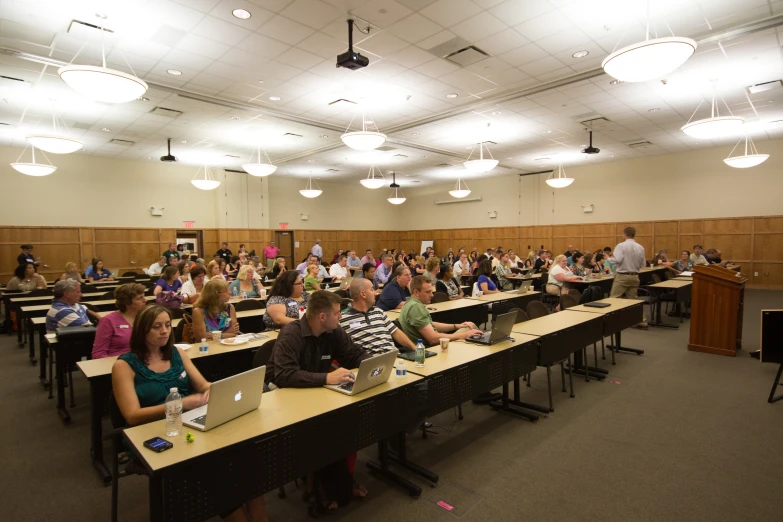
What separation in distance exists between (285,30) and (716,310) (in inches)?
290

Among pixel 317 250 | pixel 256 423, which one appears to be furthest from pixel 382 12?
pixel 317 250

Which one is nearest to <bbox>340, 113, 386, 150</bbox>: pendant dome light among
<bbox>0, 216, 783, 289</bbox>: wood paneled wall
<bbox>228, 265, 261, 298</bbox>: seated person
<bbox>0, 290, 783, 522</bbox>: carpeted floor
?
<bbox>228, 265, 261, 298</bbox>: seated person

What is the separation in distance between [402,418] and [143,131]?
10.4m

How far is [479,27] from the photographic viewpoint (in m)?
5.45

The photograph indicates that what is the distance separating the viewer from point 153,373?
2.55 meters

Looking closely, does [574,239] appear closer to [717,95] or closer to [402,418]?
[717,95]

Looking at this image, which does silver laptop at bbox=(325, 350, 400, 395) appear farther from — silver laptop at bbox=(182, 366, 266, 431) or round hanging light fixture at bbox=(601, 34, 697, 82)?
round hanging light fixture at bbox=(601, 34, 697, 82)

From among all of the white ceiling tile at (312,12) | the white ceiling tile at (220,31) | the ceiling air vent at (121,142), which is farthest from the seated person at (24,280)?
the white ceiling tile at (312,12)

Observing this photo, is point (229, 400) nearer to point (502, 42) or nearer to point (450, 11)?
point (450, 11)

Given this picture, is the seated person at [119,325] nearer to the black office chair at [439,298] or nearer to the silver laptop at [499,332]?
the silver laptop at [499,332]

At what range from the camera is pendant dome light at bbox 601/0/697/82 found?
12.8 feet

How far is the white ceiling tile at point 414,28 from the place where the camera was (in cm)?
525

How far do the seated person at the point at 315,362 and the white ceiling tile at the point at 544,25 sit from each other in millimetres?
4681

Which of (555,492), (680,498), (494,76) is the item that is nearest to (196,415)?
(555,492)
